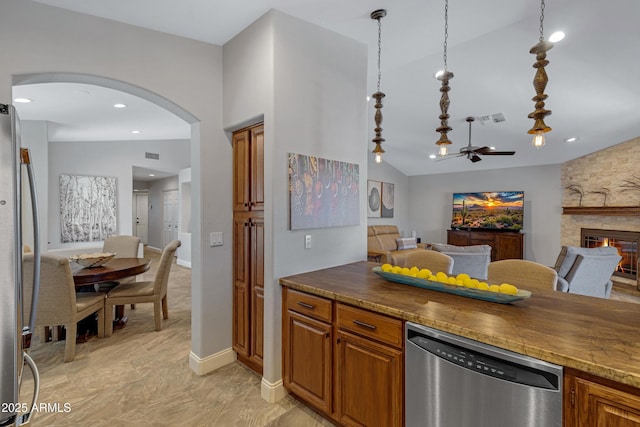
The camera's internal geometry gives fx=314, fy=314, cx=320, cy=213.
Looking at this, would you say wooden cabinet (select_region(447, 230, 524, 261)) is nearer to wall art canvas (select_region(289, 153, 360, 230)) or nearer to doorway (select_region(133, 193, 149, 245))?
wall art canvas (select_region(289, 153, 360, 230))

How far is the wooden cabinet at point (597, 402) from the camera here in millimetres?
1023

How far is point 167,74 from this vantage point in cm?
257

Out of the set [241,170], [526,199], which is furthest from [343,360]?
[526,199]

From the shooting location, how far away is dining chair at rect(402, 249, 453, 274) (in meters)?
2.83

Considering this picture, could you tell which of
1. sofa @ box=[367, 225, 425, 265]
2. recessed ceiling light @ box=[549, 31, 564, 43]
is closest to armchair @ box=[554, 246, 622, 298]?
recessed ceiling light @ box=[549, 31, 564, 43]

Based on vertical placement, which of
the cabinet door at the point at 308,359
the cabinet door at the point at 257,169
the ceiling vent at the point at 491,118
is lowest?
the cabinet door at the point at 308,359

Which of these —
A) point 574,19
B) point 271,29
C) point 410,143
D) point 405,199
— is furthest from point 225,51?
point 405,199

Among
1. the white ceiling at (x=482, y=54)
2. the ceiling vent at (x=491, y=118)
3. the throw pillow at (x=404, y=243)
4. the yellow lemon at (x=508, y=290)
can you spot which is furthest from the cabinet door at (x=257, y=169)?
the throw pillow at (x=404, y=243)

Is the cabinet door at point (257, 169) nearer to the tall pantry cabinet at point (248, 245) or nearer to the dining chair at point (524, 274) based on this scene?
the tall pantry cabinet at point (248, 245)

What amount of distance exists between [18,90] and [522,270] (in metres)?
5.40

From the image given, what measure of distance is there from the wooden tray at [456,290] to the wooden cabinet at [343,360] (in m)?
0.44

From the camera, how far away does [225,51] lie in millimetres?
2836

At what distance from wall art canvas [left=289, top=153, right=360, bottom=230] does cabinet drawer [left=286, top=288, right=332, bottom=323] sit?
0.51m

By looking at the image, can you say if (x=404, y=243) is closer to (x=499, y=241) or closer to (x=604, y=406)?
(x=499, y=241)
